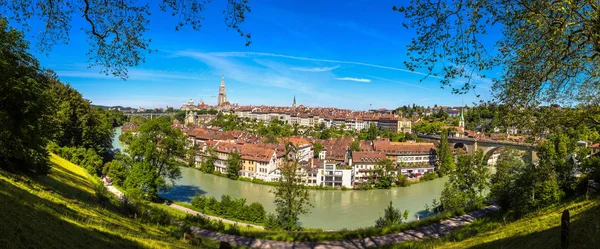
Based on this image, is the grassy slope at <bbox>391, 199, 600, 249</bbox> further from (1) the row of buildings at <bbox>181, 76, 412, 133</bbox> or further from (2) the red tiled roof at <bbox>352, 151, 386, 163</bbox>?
(1) the row of buildings at <bbox>181, 76, 412, 133</bbox>

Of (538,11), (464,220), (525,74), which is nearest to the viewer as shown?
(538,11)

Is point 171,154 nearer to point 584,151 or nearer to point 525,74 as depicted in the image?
A: point 525,74

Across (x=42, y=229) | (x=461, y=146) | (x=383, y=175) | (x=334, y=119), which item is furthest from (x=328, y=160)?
(x=334, y=119)

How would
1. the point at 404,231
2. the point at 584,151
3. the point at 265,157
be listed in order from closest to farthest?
1. the point at 404,231
2. the point at 584,151
3. the point at 265,157

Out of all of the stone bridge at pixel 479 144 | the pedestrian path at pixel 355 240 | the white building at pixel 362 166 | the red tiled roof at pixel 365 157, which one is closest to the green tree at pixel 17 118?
the pedestrian path at pixel 355 240

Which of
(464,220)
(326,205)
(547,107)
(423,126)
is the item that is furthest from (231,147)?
(423,126)

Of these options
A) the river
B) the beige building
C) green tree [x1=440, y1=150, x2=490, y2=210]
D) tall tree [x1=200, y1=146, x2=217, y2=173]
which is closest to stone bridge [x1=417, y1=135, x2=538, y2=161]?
the river

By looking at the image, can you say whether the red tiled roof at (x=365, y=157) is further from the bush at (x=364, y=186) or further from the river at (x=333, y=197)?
the river at (x=333, y=197)
